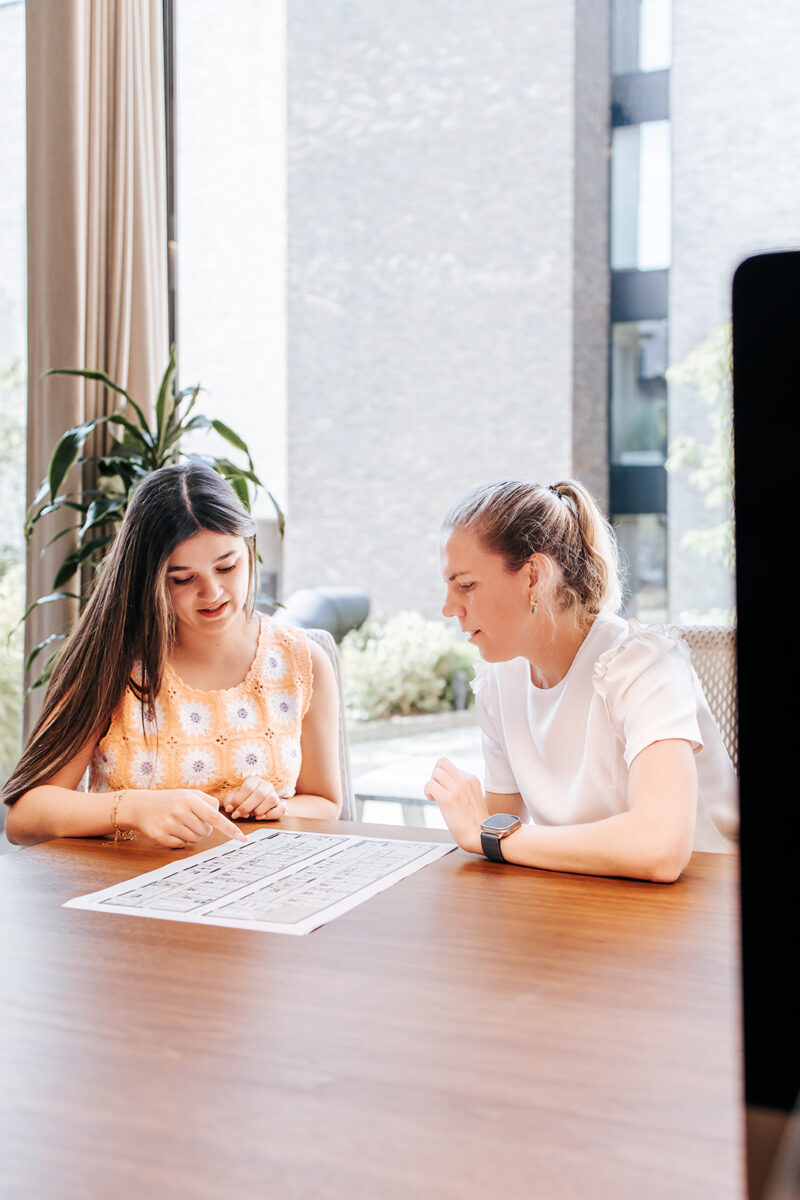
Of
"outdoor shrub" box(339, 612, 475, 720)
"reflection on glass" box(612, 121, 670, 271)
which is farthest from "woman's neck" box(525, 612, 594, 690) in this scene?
"reflection on glass" box(612, 121, 670, 271)

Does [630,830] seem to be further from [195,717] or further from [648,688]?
[195,717]

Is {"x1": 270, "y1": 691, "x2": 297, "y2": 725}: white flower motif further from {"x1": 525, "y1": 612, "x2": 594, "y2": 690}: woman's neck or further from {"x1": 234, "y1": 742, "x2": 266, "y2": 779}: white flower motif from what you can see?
{"x1": 525, "y1": 612, "x2": 594, "y2": 690}: woman's neck

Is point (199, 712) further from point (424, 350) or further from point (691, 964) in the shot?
point (424, 350)

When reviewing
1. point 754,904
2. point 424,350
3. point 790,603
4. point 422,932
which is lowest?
point 422,932

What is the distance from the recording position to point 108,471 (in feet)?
8.87

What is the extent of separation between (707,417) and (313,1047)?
7.77m

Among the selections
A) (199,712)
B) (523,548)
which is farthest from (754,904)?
(199,712)

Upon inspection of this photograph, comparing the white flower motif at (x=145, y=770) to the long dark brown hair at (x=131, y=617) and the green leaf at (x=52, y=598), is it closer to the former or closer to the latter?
the long dark brown hair at (x=131, y=617)

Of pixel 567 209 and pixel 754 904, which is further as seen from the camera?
pixel 567 209

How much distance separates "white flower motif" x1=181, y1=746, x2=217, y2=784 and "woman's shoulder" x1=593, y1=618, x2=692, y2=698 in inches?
26.3

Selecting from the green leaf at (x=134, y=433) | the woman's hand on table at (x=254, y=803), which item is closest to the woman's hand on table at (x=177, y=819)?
the woman's hand on table at (x=254, y=803)

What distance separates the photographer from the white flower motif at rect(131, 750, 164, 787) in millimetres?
1663

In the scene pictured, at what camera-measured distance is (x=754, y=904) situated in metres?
0.35

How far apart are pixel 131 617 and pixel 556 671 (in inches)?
27.8
